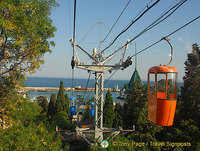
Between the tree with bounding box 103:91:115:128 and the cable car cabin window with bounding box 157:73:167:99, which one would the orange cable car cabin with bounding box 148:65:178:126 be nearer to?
the cable car cabin window with bounding box 157:73:167:99

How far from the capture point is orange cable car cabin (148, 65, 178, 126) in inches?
217

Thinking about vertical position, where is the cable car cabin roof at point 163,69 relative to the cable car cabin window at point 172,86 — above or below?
above

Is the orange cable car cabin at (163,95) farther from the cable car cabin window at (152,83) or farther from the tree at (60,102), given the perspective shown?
the tree at (60,102)

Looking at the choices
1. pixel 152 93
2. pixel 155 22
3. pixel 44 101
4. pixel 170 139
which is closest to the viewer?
pixel 155 22

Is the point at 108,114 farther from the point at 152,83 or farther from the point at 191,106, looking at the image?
the point at 152,83

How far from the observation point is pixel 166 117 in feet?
18.1

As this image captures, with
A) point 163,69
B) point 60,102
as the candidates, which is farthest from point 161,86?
point 60,102

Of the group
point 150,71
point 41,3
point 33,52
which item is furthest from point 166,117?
point 41,3

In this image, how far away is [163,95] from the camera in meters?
5.86

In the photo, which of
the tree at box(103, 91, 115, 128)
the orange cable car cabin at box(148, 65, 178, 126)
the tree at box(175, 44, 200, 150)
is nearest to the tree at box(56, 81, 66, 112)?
the tree at box(103, 91, 115, 128)

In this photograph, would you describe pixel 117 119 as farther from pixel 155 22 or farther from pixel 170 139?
pixel 155 22

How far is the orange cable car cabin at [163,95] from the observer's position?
5.51 metres

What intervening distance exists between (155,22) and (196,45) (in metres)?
21.0

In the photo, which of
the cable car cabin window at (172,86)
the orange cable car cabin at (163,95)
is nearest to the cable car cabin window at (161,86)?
the orange cable car cabin at (163,95)
